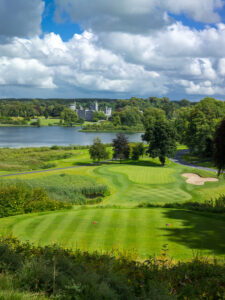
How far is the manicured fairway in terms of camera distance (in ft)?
30.3

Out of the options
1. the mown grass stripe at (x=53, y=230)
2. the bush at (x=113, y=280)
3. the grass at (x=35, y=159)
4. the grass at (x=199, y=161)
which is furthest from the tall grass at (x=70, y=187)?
the grass at (x=199, y=161)

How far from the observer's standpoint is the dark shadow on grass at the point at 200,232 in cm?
930

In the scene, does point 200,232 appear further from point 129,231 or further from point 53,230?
point 53,230

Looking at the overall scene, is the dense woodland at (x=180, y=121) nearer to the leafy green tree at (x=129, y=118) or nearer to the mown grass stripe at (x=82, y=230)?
the leafy green tree at (x=129, y=118)

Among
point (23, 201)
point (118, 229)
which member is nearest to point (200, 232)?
point (118, 229)

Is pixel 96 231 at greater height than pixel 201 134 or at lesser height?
lesser

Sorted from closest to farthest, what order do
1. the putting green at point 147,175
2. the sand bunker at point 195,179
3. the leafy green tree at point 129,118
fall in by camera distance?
the sand bunker at point 195,179
the putting green at point 147,175
the leafy green tree at point 129,118

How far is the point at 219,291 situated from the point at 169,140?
4358cm

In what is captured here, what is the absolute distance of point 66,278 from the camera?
17.0 ft

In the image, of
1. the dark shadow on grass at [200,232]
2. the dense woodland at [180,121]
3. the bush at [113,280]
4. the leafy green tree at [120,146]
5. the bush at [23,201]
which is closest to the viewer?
the bush at [113,280]

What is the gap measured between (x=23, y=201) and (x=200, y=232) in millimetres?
10308

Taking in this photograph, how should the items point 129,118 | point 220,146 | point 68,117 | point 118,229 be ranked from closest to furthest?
point 118,229
point 220,146
point 129,118
point 68,117

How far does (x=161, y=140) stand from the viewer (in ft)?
157

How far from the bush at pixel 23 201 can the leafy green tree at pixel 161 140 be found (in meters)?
31.9
